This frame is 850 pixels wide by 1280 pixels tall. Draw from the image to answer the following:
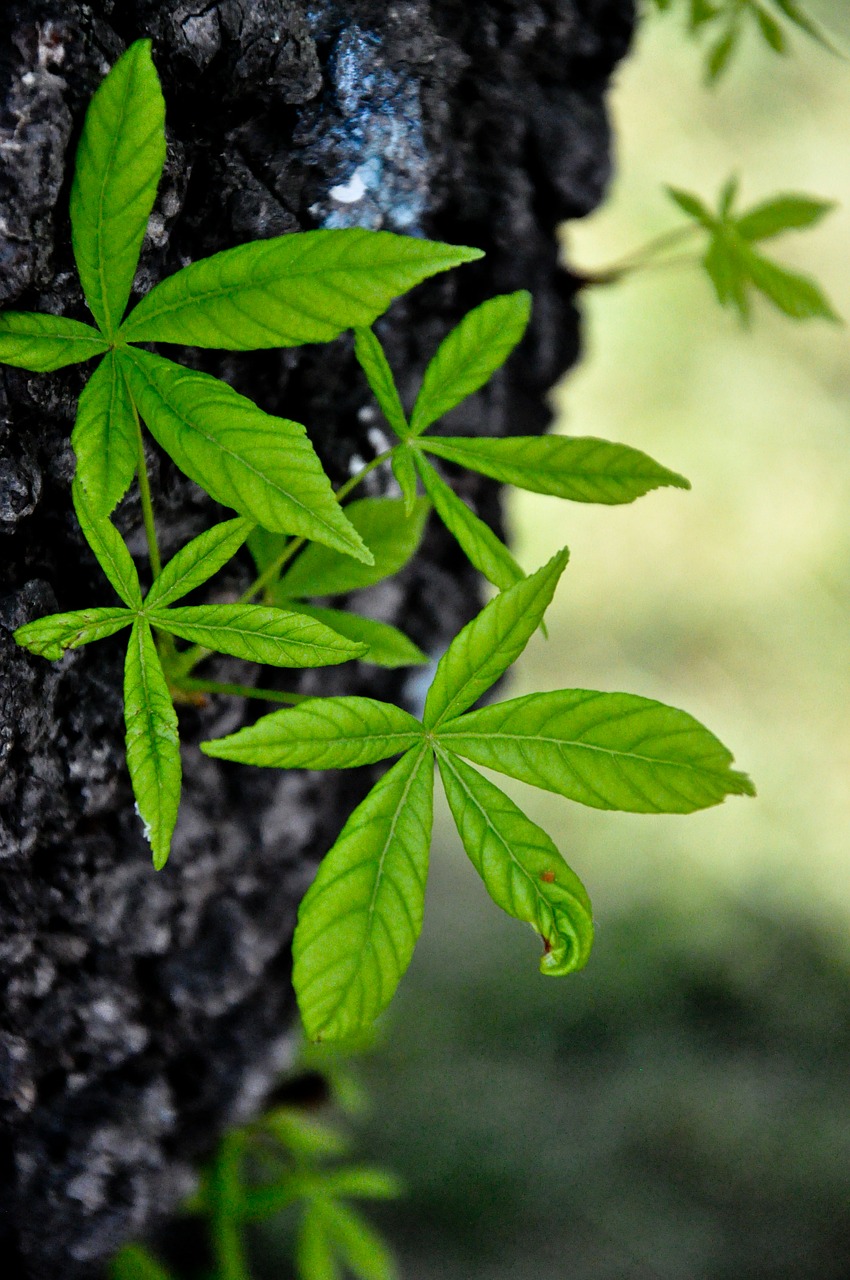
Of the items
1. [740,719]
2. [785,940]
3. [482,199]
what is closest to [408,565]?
[482,199]

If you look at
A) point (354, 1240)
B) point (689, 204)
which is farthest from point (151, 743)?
point (354, 1240)

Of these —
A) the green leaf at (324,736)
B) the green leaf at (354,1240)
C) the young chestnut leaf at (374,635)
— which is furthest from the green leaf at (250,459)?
the green leaf at (354,1240)

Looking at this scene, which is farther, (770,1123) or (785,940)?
(785,940)

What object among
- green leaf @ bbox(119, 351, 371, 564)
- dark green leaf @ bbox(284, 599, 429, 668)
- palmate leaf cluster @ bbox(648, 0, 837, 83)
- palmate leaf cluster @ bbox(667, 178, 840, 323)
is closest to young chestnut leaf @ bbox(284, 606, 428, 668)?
dark green leaf @ bbox(284, 599, 429, 668)

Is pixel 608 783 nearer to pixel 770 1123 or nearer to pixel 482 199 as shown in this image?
pixel 482 199

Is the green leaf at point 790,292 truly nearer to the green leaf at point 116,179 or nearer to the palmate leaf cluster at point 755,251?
the palmate leaf cluster at point 755,251

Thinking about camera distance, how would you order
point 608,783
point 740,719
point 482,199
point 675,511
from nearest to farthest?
point 608,783, point 482,199, point 740,719, point 675,511
